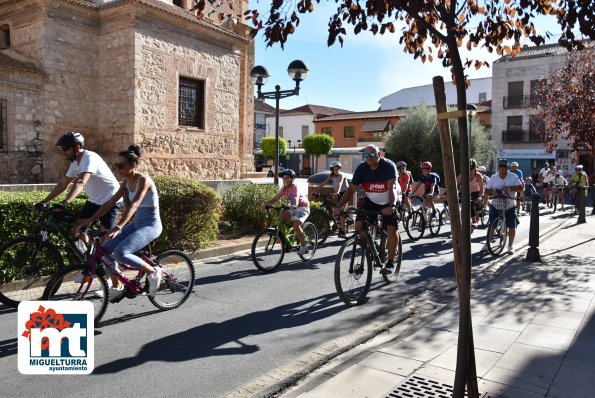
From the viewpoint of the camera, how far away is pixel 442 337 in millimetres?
4559

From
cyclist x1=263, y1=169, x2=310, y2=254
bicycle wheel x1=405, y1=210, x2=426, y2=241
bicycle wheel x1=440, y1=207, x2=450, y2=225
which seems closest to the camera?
cyclist x1=263, y1=169, x2=310, y2=254

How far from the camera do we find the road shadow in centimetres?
412

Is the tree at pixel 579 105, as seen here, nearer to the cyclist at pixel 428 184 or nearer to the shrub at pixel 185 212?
the cyclist at pixel 428 184

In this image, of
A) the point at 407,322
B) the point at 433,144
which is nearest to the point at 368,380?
the point at 407,322

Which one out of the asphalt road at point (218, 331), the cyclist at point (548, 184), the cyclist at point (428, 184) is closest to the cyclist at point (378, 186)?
the asphalt road at point (218, 331)

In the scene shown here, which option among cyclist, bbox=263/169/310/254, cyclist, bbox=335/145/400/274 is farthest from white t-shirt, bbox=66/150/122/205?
cyclist, bbox=335/145/400/274

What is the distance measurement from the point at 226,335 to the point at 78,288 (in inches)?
58.4

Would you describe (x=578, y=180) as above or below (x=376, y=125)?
below

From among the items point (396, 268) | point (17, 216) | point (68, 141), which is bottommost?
point (396, 268)

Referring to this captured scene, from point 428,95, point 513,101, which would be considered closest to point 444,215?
point 513,101

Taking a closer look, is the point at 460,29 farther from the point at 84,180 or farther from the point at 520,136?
the point at 520,136

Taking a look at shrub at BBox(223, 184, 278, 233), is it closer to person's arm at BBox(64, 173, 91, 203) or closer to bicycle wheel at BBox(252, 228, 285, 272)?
bicycle wheel at BBox(252, 228, 285, 272)

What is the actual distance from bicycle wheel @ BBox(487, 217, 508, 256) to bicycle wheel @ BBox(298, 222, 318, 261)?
324cm

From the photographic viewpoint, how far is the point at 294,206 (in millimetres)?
8023
